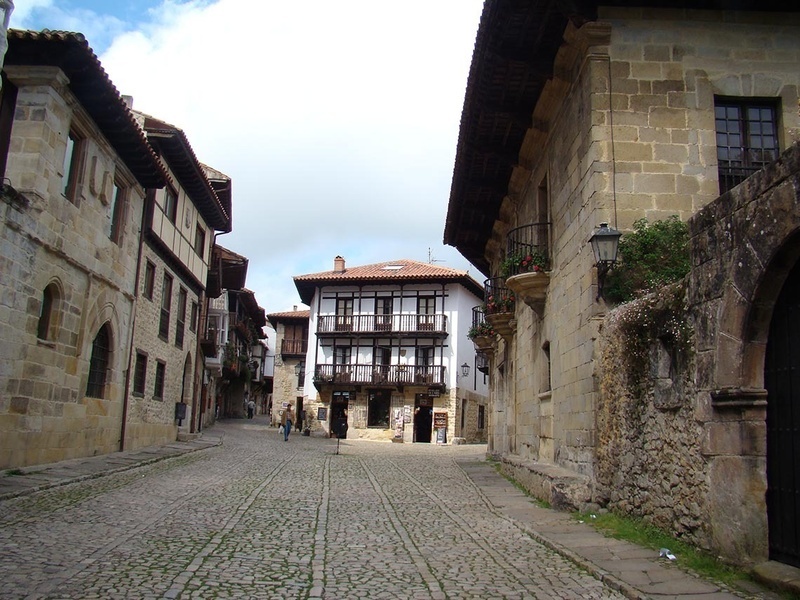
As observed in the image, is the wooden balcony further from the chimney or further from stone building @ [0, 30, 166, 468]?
the chimney

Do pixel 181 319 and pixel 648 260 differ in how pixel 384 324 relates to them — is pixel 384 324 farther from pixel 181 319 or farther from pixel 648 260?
pixel 648 260

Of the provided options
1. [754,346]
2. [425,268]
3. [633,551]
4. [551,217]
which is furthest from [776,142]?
[425,268]

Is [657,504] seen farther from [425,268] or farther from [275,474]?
[425,268]

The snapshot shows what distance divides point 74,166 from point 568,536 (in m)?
11.4

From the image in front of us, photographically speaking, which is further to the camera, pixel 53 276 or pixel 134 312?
pixel 134 312

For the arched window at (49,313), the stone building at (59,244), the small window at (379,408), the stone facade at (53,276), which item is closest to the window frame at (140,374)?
the stone building at (59,244)

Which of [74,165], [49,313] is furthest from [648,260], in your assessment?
[74,165]

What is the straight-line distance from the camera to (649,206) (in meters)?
9.85

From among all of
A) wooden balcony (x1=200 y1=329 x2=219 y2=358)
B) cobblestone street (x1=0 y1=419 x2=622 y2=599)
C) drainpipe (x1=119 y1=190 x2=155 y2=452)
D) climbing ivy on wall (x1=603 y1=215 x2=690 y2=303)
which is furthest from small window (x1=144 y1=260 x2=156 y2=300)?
climbing ivy on wall (x1=603 y1=215 x2=690 y2=303)

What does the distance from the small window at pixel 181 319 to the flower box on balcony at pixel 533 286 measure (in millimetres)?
13070

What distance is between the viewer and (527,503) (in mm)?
10594

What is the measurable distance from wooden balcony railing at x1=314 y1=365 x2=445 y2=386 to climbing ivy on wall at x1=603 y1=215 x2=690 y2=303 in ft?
98.7

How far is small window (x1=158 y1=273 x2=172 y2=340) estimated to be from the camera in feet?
Answer: 68.0

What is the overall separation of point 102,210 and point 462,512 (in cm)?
1012
